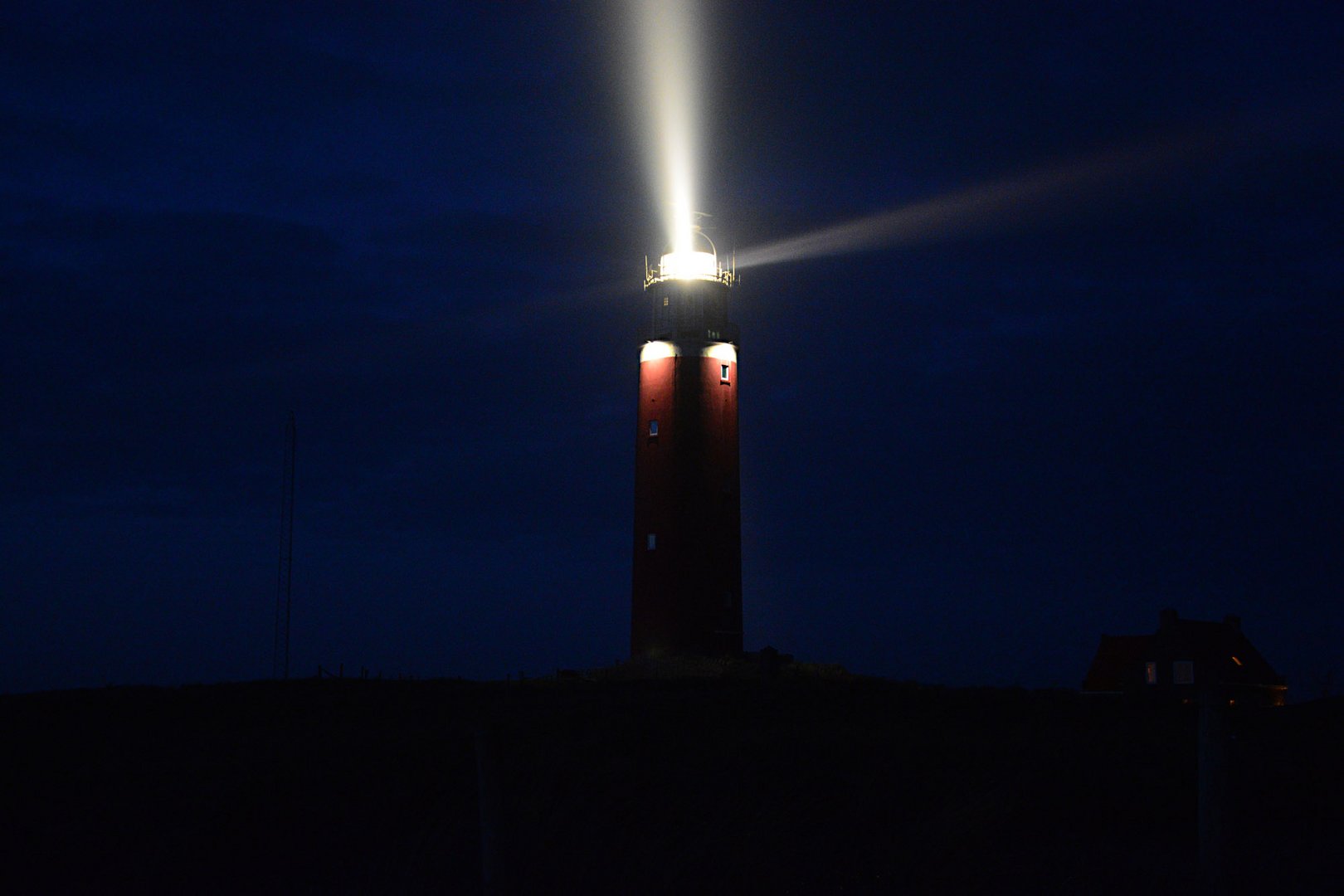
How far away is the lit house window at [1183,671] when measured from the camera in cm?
4416

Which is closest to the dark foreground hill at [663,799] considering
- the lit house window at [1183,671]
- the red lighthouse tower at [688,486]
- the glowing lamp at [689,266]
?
the red lighthouse tower at [688,486]

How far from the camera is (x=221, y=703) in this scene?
2617 cm

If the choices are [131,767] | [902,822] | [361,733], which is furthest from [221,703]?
[902,822]

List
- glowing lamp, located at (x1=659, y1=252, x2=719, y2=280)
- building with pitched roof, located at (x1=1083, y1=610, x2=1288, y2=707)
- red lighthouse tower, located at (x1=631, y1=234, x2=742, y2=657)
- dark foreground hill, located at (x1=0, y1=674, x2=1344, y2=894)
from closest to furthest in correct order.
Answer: dark foreground hill, located at (x1=0, y1=674, x2=1344, y2=894) < red lighthouse tower, located at (x1=631, y1=234, x2=742, y2=657) < glowing lamp, located at (x1=659, y1=252, x2=719, y2=280) < building with pitched roof, located at (x1=1083, y1=610, x2=1288, y2=707)

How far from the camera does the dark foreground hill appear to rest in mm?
10977

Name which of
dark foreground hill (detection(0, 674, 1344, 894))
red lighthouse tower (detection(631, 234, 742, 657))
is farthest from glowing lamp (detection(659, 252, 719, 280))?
dark foreground hill (detection(0, 674, 1344, 894))

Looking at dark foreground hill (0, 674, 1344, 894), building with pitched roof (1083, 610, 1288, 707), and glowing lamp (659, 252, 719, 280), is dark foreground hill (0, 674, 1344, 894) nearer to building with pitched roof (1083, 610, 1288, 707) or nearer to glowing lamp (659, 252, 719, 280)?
glowing lamp (659, 252, 719, 280)

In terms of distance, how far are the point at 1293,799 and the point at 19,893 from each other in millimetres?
14033

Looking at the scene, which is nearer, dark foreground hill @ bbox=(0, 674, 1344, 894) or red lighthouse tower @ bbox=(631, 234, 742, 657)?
dark foreground hill @ bbox=(0, 674, 1344, 894)

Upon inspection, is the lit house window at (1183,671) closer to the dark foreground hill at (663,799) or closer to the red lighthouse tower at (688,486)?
the red lighthouse tower at (688,486)

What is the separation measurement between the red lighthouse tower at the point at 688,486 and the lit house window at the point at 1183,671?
1608 centimetres

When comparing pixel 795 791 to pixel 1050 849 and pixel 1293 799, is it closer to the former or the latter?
pixel 1050 849

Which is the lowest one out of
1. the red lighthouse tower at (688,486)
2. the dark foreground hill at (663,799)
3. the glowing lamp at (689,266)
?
the dark foreground hill at (663,799)

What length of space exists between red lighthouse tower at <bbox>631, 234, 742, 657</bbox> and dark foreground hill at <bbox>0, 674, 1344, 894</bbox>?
1293cm
